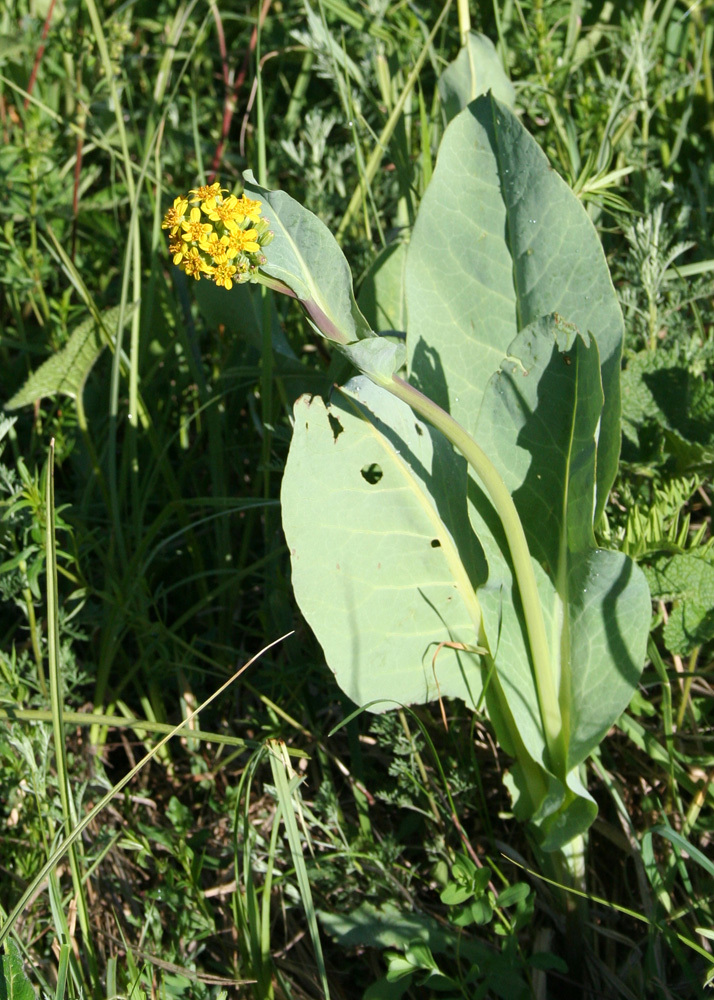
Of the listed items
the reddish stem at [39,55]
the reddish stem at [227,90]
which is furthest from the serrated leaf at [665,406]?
the reddish stem at [39,55]

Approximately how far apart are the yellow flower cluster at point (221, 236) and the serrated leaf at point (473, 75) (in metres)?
0.85

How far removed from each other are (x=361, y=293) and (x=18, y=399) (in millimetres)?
739

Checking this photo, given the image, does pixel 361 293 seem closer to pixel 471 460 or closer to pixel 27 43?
pixel 471 460

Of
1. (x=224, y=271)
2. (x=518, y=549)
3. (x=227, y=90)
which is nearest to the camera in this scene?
(x=224, y=271)

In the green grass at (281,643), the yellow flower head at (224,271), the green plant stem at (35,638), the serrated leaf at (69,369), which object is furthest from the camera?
the serrated leaf at (69,369)

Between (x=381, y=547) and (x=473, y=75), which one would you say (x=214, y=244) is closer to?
(x=381, y=547)

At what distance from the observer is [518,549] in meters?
1.20

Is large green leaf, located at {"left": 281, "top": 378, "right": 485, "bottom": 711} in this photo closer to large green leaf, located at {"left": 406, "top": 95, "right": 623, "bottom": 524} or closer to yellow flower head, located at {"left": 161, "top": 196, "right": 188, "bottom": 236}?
large green leaf, located at {"left": 406, "top": 95, "right": 623, "bottom": 524}

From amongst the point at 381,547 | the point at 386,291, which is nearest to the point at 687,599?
the point at 381,547

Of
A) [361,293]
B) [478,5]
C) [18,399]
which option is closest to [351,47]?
[478,5]

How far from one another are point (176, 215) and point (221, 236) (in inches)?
2.6

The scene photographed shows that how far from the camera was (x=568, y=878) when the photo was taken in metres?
1.39

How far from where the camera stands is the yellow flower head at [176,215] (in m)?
1.00

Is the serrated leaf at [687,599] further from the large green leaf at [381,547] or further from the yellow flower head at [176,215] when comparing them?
the yellow flower head at [176,215]
